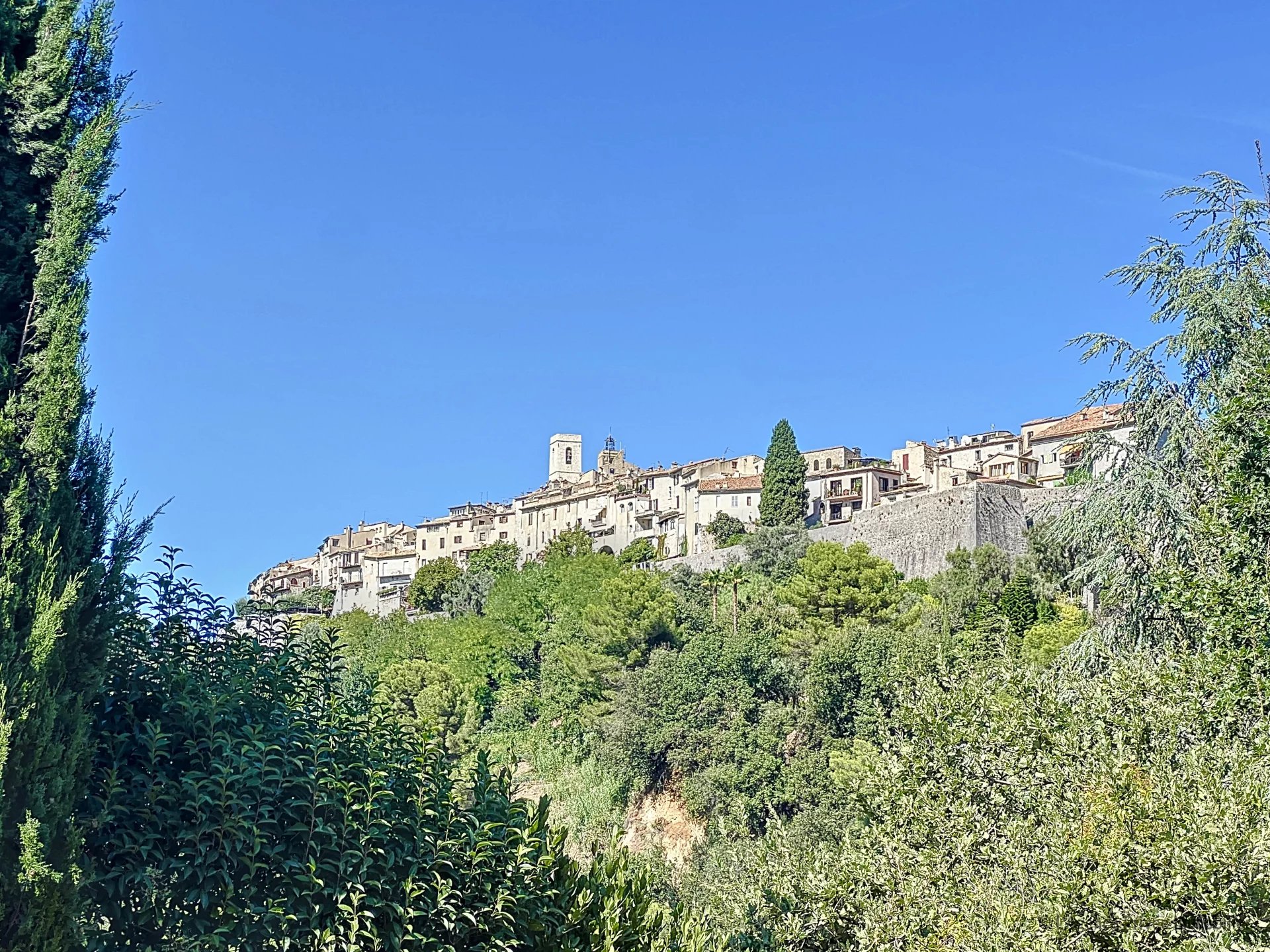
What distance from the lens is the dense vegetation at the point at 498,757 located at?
29.0 feet

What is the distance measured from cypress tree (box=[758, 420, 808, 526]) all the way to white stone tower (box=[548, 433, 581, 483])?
2782 inches

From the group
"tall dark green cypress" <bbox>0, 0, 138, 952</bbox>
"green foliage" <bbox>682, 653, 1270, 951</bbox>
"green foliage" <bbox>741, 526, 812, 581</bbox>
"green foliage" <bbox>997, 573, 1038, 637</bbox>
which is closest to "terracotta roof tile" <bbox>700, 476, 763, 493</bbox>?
"green foliage" <bbox>741, 526, 812, 581</bbox>

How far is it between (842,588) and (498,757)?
42928 millimetres

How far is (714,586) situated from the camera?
67.1 metres

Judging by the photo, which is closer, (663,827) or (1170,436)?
(1170,436)

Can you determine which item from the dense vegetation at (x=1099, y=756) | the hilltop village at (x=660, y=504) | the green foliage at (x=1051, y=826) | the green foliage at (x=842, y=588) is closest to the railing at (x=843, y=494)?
the hilltop village at (x=660, y=504)

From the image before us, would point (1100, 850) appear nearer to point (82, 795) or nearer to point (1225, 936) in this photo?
point (1225, 936)

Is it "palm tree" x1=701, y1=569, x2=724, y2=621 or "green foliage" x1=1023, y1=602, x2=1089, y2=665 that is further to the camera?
"palm tree" x1=701, y1=569, x2=724, y2=621

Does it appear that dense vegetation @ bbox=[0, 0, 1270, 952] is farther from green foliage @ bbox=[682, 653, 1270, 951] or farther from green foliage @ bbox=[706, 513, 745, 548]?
green foliage @ bbox=[706, 513, 745, 548]

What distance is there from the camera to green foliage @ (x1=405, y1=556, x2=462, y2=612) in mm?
94000

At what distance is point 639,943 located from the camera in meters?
12.1

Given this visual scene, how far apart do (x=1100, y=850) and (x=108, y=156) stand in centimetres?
913

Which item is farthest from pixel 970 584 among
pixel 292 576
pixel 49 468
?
pixel 292 576

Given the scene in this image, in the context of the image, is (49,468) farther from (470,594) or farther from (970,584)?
(470,594)
